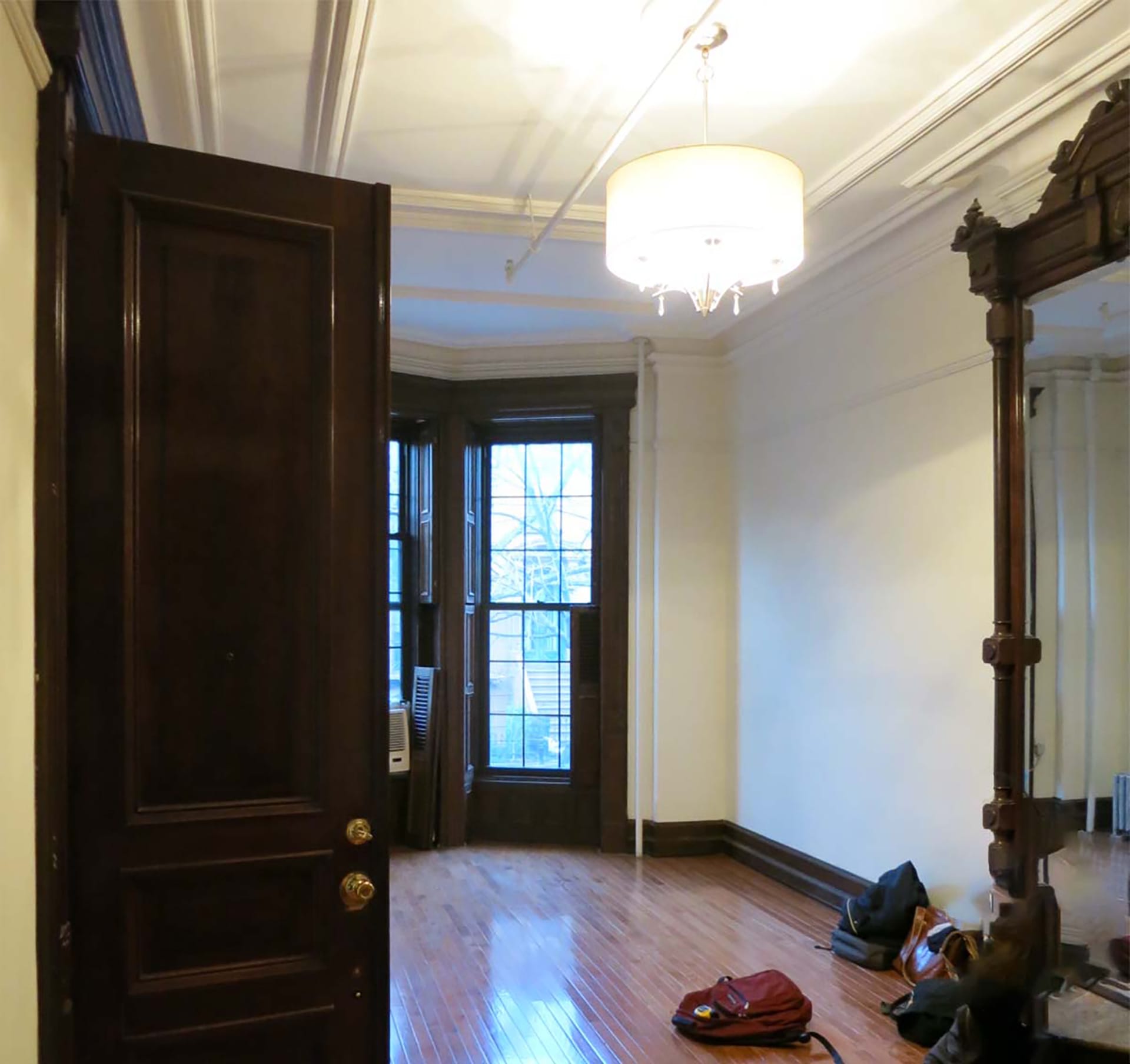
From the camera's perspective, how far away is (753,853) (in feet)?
18.5

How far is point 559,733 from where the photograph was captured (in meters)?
6.31

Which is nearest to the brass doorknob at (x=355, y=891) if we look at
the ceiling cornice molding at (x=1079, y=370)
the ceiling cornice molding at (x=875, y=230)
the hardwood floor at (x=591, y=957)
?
the hardwood floor at (x=591, y=957)

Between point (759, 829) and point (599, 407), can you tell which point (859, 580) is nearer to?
point (759, 829)

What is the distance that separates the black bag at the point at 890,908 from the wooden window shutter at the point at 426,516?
3.05m

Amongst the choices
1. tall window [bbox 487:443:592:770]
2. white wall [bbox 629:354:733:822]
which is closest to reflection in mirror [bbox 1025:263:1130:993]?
white wall [bbox 629:354:733:822]

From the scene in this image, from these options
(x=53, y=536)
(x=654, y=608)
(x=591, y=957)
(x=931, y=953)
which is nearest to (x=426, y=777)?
(x=654, y=608)

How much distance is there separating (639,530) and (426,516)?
1.36m

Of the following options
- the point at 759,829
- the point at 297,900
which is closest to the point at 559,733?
the point at 759,829

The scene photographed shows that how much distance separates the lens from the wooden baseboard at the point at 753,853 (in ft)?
16.0

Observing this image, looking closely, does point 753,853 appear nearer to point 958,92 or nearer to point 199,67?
point 958,92

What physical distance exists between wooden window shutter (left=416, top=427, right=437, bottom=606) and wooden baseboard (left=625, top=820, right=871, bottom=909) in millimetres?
1927

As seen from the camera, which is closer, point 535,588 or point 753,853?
point 753,853

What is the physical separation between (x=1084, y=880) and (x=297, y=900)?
2.21 m

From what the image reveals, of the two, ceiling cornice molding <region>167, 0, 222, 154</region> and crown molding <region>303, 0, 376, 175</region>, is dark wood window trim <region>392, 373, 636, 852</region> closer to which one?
crown molding <region>303, 0, 376, 175</region>
